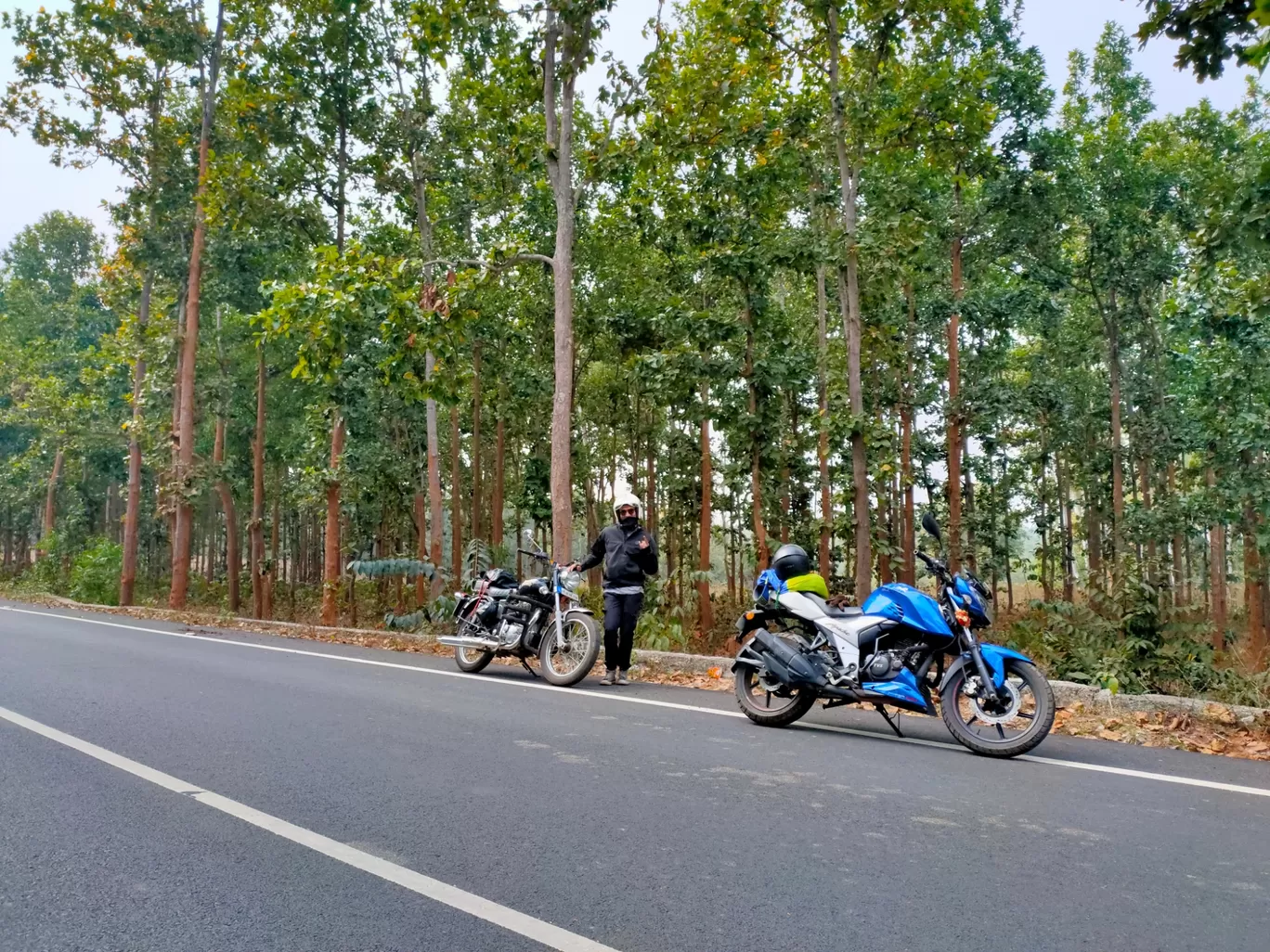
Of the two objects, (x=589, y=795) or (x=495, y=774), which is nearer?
(x=589, y=795)

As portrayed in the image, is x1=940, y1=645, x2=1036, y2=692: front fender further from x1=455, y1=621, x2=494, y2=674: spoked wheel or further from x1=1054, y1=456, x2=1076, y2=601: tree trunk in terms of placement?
x1=1054, y1=456, x2=1076, y2=601: tree trunk

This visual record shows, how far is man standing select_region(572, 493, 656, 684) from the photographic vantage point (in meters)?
9.39

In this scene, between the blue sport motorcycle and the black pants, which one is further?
the black pants

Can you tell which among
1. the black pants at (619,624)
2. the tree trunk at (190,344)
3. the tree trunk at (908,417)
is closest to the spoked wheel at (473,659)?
the black pants at (619,624)

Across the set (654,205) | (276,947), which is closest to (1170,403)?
(654,205)

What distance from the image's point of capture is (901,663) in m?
6.54

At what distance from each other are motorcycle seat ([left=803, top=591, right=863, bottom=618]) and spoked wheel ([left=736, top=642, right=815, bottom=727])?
0.62m

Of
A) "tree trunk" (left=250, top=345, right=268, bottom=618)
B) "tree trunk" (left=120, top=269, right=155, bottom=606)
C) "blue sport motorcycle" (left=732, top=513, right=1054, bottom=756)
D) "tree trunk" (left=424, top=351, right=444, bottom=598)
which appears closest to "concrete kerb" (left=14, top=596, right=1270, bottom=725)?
"blue sport motorcycle" (left=732, top=513, right=1054, bottom=756)

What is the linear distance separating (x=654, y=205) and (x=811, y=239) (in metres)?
5.09

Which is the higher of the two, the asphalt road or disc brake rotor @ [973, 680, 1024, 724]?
disc brake rotor @ [973, 680, 1024, 724]

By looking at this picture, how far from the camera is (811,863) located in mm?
3850

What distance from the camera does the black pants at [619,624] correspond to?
939 cm

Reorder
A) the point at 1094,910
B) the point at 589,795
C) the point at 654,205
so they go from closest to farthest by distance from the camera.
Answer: the point at 1094,910 → the point at 589,795 → the point at 654,205

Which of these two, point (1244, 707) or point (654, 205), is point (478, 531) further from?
point (1244, 707)
